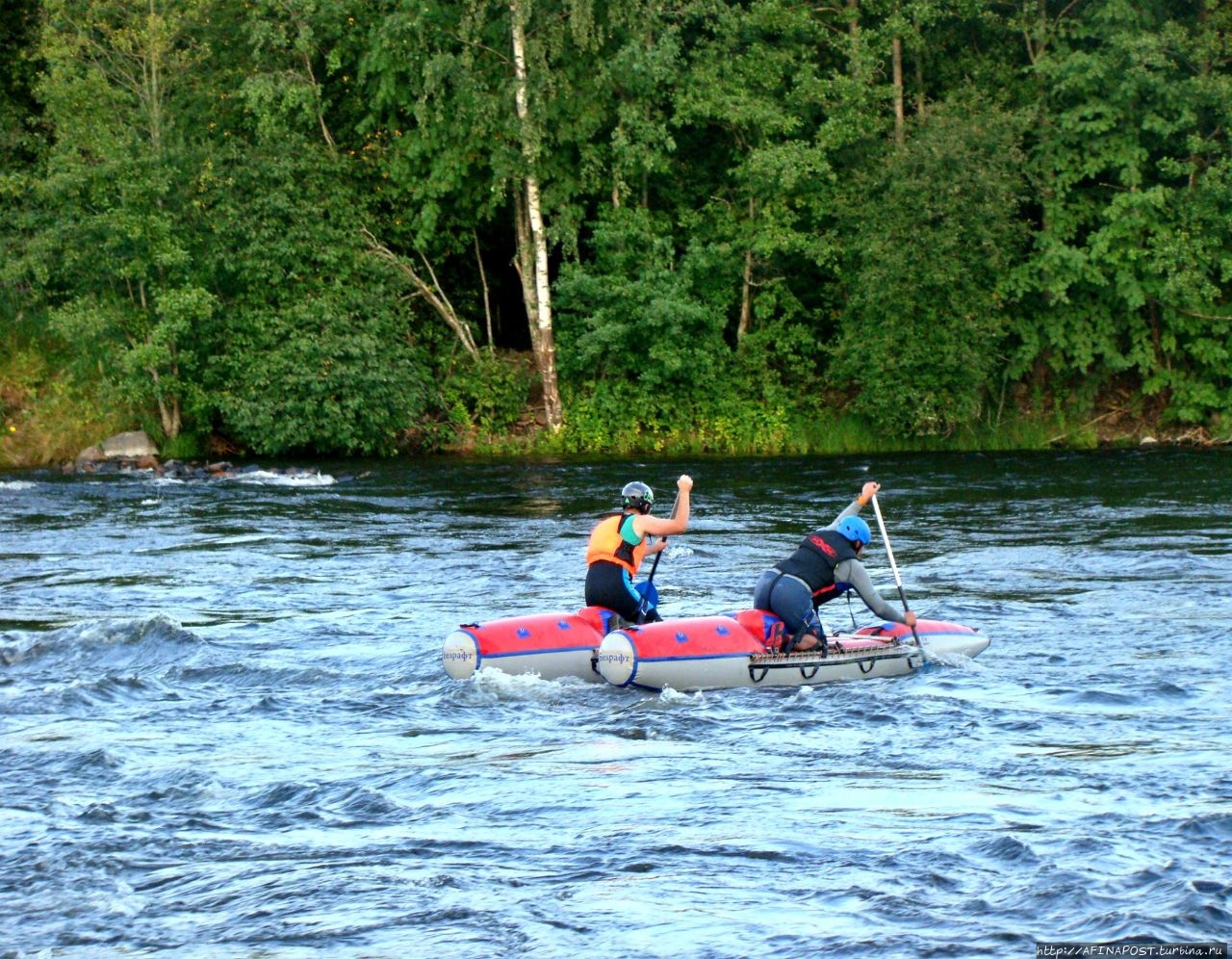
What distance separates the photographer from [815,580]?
37.1 ft

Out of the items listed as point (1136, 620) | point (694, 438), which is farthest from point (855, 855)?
point (694, 438)

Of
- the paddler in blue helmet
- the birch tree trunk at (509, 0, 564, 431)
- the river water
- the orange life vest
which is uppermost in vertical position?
the birch tree trunk at (509, 0, 564, 431)

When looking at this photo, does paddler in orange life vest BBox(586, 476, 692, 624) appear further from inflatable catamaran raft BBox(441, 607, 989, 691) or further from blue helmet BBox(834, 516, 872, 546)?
blue helmet BBox(834, 516, 872, 546)

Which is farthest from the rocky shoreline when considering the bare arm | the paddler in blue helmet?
the paddler in blue helmet

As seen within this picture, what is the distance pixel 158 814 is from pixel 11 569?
29.9ft

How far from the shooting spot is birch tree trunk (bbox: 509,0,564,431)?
27312 millimetres

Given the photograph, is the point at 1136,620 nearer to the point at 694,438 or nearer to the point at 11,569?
the point at 11,569

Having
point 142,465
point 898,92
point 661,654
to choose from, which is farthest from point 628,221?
point 661,654

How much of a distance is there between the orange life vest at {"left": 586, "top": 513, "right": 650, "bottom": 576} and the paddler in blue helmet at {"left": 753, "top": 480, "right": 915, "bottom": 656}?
38.8 inches

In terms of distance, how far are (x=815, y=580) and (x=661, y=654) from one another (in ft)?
4.27

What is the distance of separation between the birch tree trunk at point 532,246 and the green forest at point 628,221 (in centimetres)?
7

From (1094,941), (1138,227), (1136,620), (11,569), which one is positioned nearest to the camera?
(1094,941)

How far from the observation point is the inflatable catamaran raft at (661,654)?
1081cm

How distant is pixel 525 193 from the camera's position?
2942cm
